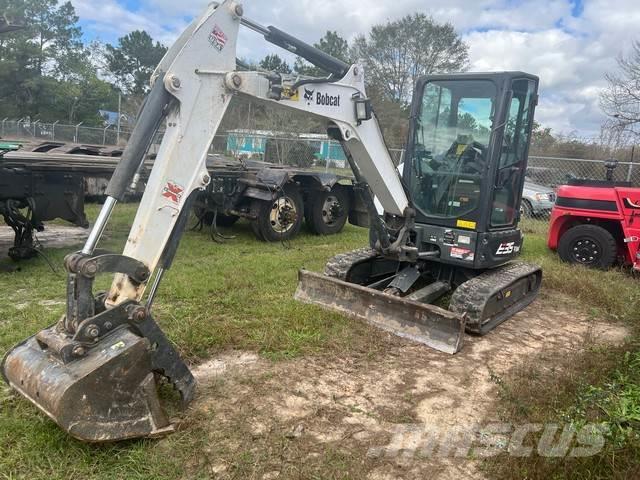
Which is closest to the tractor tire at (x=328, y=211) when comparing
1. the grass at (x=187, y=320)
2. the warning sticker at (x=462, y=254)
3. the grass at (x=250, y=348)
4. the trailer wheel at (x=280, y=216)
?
the trailer wheel at (x=280, y=216)

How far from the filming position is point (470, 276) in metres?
5.59

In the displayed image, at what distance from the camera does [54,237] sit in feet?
27.7

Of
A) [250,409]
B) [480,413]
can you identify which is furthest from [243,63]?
[480,413]

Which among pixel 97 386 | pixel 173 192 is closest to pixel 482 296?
pixel 173 192

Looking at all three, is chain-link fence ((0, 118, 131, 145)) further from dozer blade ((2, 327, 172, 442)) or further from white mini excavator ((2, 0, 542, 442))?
dozer blade ((2, 327, 172, 442))

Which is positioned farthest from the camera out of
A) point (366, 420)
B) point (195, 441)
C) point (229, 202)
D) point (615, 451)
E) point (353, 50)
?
point (353, 50)

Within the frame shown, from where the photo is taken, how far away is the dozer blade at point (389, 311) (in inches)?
174

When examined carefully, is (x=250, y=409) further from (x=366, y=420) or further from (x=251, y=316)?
(x=251, y=316)

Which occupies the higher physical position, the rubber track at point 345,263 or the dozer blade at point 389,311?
the rubber track at point 345,263

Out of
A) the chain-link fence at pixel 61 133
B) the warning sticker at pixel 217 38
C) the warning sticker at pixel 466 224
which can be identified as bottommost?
the warning sticker at pixel 466 224

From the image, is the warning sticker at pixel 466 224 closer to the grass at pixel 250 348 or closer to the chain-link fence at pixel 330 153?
the grass at pixel 250 348

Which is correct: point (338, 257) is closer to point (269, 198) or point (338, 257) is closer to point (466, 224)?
point (466, 224)

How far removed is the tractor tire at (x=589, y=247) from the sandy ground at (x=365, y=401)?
3.51 m

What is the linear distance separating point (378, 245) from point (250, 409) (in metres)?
2.42
